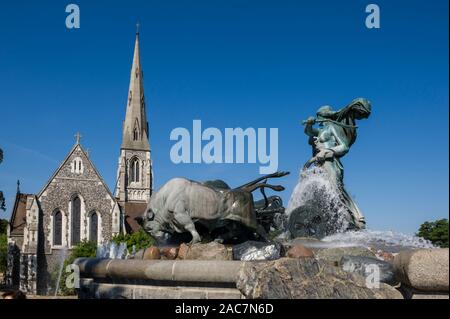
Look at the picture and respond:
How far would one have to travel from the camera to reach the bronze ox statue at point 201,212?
10.2 m

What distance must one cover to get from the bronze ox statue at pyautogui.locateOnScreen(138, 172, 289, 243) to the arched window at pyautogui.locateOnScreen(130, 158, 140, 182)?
63.4 meters

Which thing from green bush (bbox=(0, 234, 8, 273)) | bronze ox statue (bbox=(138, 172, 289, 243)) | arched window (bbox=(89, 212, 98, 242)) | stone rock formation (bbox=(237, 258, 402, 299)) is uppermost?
bronze ox statue (bbox=(138, 172, 289, 243))

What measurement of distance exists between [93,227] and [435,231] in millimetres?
29010

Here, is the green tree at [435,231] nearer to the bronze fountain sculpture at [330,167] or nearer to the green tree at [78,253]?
the green tree at [78,253]

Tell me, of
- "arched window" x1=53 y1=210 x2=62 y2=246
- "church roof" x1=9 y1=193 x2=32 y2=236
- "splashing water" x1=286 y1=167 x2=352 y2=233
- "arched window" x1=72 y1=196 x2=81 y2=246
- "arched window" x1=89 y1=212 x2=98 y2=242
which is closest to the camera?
"splashing water" x1=286 y1=167 x2=352 y2=233

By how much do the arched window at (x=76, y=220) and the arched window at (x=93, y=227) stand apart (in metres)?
0.99

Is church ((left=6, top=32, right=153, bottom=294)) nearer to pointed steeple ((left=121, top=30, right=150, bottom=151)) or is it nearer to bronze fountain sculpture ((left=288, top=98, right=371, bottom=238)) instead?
pointed steeple ((left=121, top=30, right=150, bottom=151))

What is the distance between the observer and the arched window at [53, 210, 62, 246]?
2050 inches

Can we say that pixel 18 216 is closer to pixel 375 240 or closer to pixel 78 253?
pixel 78 253

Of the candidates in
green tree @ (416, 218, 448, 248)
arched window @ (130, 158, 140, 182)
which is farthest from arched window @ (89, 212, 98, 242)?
green tree @ (416, 218, 448, 248)

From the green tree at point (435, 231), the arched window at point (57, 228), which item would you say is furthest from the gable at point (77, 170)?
the green tree at point (435, 231)

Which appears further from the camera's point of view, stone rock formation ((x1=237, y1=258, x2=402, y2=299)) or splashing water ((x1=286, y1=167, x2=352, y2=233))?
splashing water ((x1=286, y1=167, x2=352, y2=233))
